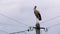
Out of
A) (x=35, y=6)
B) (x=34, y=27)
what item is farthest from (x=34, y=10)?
(x=34, y=27)

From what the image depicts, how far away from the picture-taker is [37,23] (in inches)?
791

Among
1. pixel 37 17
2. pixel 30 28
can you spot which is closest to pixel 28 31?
pixel 30 28

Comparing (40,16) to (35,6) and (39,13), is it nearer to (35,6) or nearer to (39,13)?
(39,13)

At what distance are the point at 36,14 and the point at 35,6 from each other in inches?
47.9

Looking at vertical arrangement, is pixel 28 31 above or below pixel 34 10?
below

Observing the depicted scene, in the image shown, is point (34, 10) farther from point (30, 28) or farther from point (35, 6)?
point (30, 28)

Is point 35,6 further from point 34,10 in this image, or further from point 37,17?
point 37,17

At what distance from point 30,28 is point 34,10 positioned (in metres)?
2.03

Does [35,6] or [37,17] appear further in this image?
[37,17]

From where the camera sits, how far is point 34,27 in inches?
787

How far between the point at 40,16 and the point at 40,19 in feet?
1.15

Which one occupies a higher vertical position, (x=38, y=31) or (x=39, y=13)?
(x=39, y=13)

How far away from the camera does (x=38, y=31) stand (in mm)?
19938

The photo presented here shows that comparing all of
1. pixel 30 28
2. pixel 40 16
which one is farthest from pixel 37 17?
pixel 30 28
